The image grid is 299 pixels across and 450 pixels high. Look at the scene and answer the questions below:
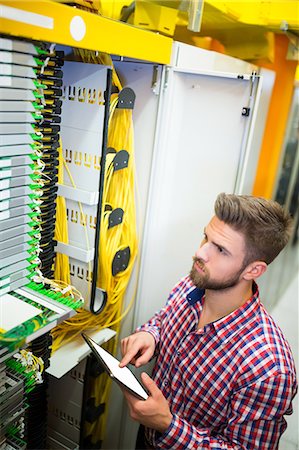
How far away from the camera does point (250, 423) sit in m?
A: 1.34

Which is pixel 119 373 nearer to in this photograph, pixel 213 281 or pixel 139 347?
pixel 139 347

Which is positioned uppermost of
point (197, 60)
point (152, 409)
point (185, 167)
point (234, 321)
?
point (197, 60)

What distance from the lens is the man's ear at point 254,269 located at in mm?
1466

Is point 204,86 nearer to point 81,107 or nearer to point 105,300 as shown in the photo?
point 81,107

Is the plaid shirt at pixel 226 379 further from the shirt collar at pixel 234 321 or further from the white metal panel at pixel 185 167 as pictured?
the white metal panel at pixel 185 167

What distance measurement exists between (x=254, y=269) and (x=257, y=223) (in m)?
0.17

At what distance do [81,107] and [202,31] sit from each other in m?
1.74

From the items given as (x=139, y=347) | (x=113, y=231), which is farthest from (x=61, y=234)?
(x=139, y=347)

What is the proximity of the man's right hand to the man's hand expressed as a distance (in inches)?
8.2

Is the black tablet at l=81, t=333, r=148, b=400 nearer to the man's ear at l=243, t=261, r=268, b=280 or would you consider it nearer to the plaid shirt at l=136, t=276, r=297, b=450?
the plaid shirt at l=136, t=276, r=297, b=450

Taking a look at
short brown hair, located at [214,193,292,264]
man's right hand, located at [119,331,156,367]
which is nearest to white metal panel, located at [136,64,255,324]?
man's right hand, located at [119,331,156,367]

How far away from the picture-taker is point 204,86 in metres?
1.73

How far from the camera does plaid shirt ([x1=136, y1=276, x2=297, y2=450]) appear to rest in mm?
1324

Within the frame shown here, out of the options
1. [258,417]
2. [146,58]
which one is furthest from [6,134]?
[258,417]
